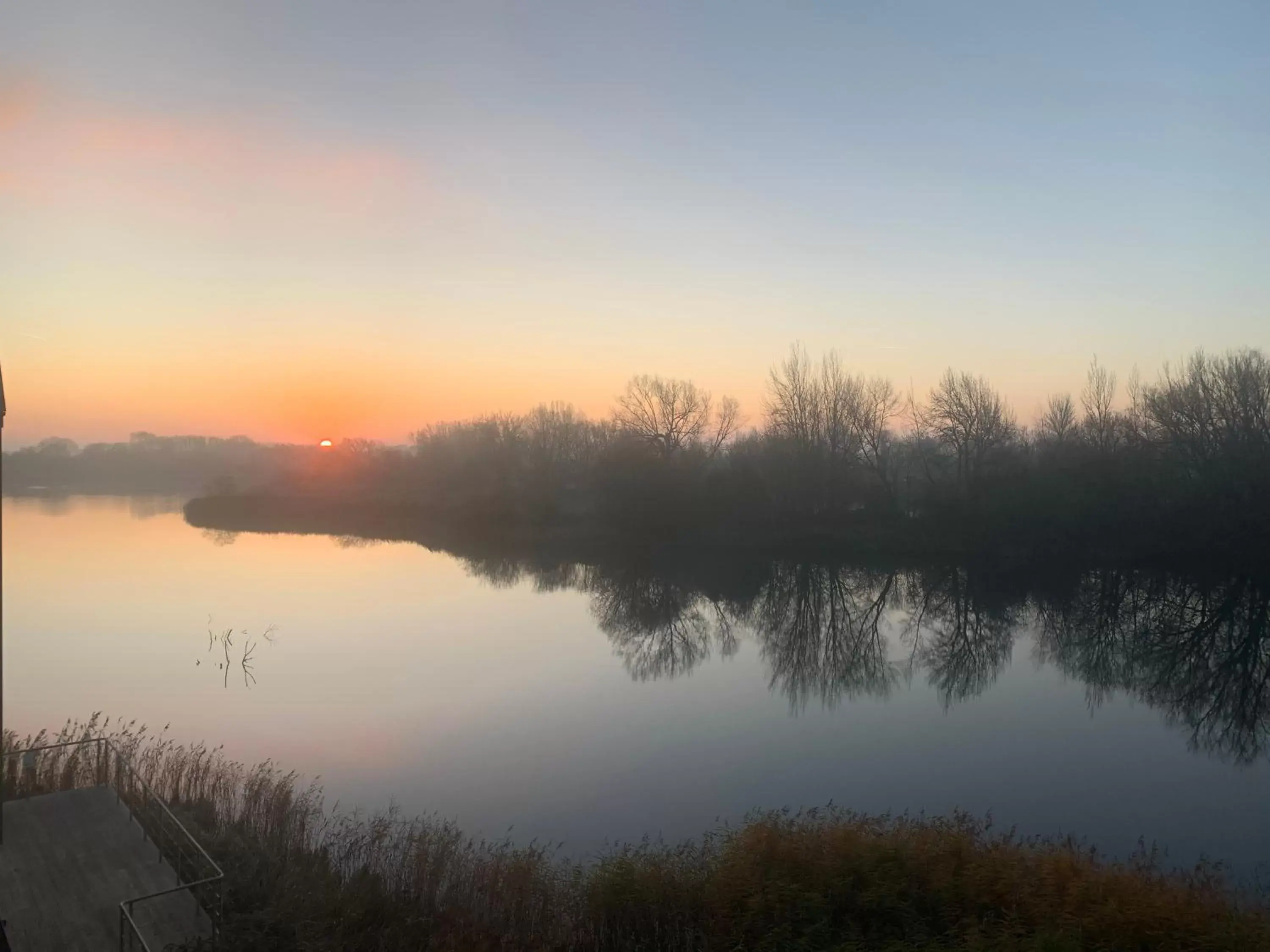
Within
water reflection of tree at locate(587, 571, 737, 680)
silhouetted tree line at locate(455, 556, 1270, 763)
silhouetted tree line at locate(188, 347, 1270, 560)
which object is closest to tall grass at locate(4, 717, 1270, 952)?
silhouetted tree line at locate(455, 556, 1270, 763)

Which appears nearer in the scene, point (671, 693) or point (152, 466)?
point (671, 693)

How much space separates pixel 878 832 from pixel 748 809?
2.32 m

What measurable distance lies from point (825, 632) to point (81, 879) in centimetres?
1935

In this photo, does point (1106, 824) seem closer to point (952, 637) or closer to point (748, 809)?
point (748, 809)

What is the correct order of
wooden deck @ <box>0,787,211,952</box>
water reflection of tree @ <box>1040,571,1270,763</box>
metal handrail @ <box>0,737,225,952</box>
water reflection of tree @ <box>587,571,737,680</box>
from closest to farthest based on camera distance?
metal handrail @ <box>0,737,225,952</box> < wooden deck @ <box>0,787,211,952</box> < water reflection of tree @ <box>1040,571,1270,763</box> < water reflection of tree @ <box>587,571,737,680</box>

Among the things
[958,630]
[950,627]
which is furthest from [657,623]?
[958,630]

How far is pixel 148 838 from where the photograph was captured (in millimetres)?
8086

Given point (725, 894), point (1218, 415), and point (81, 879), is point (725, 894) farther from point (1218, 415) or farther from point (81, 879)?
point (1218, 415)

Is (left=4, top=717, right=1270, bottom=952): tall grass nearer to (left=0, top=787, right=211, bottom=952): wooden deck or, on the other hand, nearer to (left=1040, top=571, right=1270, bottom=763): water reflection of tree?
(left=0, top=787, right=211, bottom=952): wooden deck

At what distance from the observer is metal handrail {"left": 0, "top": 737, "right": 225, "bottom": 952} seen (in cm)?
625

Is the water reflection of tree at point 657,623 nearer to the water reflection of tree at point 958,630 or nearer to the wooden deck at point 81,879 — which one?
the water reflection of tree at point 958,630

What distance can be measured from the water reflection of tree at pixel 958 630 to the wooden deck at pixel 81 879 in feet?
45.1

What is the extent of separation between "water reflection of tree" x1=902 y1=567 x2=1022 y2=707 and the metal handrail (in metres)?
13.4

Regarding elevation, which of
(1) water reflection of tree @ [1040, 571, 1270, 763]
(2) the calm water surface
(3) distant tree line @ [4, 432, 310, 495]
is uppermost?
(3) distant tree line @ [4, 432, 310, 495]
